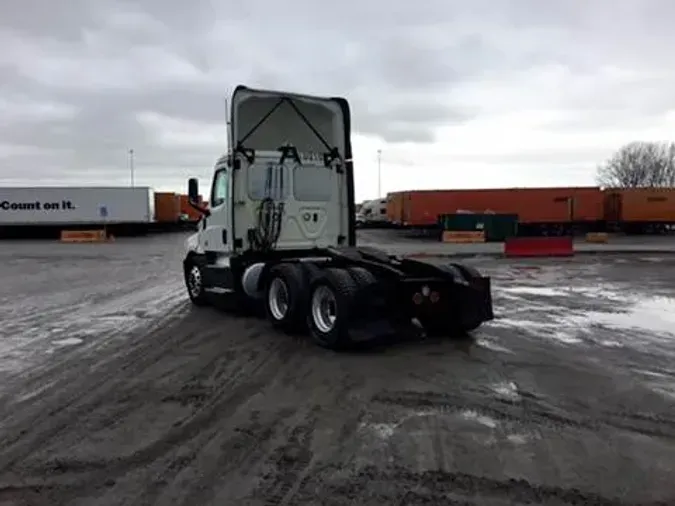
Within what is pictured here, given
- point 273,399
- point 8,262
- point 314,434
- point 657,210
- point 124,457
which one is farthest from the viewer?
point 657,210

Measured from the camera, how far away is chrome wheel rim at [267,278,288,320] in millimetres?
10820

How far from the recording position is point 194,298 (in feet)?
46.3

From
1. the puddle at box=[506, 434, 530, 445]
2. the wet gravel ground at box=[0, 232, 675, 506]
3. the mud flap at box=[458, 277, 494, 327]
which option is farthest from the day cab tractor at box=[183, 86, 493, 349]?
the puddle at box=[506, 434, 530, 445]

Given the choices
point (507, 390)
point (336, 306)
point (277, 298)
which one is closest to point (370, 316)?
point (336, 306)

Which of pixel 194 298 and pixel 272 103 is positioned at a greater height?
pixel 272 103

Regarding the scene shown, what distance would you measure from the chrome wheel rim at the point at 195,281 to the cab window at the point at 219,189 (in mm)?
1559

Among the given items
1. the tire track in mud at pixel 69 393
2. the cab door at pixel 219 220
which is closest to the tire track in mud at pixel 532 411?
the tire track in mud at pixel 69 393

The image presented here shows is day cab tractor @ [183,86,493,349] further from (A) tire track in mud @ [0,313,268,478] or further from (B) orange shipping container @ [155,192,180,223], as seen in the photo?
(B) orange shipping container @ [155,192,180,223]

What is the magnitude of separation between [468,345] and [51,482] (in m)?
6.18

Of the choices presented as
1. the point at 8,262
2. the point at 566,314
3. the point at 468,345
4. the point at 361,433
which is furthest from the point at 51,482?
the point at 8,262

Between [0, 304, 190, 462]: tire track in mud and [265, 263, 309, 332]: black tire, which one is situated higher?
[265, 263, 309, 332]: black tire

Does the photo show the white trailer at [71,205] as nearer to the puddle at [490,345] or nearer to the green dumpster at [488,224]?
the green dumpster at [488,224]

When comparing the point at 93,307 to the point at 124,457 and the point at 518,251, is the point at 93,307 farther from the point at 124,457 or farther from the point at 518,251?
the point at 518,251

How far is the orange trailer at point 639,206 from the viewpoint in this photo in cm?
5181
